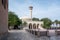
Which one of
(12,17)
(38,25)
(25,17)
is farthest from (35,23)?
(12,17)

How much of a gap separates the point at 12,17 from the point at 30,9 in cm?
715

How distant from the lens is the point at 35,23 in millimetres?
63594

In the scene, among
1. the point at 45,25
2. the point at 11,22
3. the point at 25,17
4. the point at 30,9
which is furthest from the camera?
the point at 25,17

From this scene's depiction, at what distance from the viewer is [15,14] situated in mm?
52531

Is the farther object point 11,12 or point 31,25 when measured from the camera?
point 31,25

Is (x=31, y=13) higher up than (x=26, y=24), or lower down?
higher up

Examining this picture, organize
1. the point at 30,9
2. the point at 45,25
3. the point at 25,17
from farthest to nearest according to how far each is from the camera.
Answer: the point at 25,17 → the point at 45,25 → the point at 30,9

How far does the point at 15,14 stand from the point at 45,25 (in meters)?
15.5

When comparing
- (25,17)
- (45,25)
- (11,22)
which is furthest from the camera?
(25,17)

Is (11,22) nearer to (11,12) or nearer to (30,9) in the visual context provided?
(11,12)

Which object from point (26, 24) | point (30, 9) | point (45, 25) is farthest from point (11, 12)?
point (45, 25)

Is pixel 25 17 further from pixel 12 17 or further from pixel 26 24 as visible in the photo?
pixel 12 17

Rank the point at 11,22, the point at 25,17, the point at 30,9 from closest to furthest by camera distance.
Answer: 1. the point at 11,22
2. the point at 30,9
3. the point at 25,17

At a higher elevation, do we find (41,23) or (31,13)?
(31,13)
